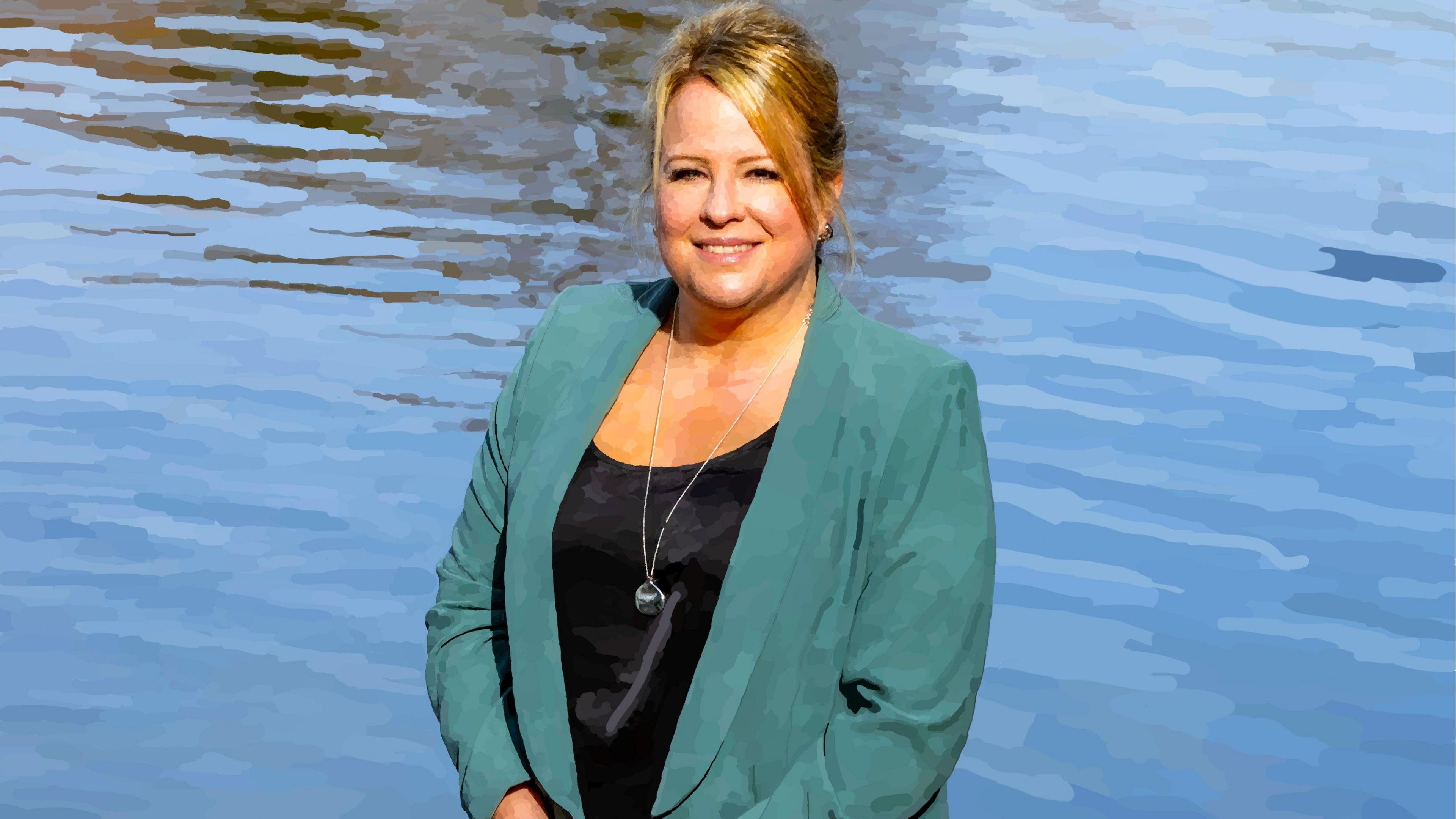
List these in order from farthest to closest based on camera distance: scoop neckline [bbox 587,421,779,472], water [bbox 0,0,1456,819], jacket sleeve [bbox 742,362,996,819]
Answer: water [bbox 0,0,1456,819], scoop neckline [bbox 587,421,779,472], jacket sleeve [bbox 742,362,996,819]

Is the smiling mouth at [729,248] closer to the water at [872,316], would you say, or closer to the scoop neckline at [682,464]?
the scoop neckline at [682,464]

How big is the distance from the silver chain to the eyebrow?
6.9 inches

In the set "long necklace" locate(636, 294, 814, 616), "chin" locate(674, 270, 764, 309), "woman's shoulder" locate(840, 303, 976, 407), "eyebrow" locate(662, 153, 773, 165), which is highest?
"eyebrow" locate(662, 153, 773, 165)

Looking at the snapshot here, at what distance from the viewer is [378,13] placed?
9453mm

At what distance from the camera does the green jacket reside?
1.34 metres

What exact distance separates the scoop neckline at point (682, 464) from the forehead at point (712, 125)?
264 millimetres

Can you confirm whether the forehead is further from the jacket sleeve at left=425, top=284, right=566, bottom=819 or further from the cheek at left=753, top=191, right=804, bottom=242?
the jacket sleeve at left=425, top=284, right=566, bottom=819

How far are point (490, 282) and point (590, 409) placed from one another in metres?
4.33

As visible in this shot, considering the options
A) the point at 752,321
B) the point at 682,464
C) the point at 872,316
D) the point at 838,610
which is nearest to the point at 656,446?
the point at 682,464

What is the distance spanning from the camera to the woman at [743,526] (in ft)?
4.45

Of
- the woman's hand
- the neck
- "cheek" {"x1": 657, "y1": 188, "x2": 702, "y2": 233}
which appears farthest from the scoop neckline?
the woman's hand

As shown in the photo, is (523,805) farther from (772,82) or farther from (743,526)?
(772,82)

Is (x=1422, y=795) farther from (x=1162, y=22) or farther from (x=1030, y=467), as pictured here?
(x=1162, y=22)

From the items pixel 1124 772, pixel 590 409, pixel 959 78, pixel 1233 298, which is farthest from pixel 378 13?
pixel 590 409
